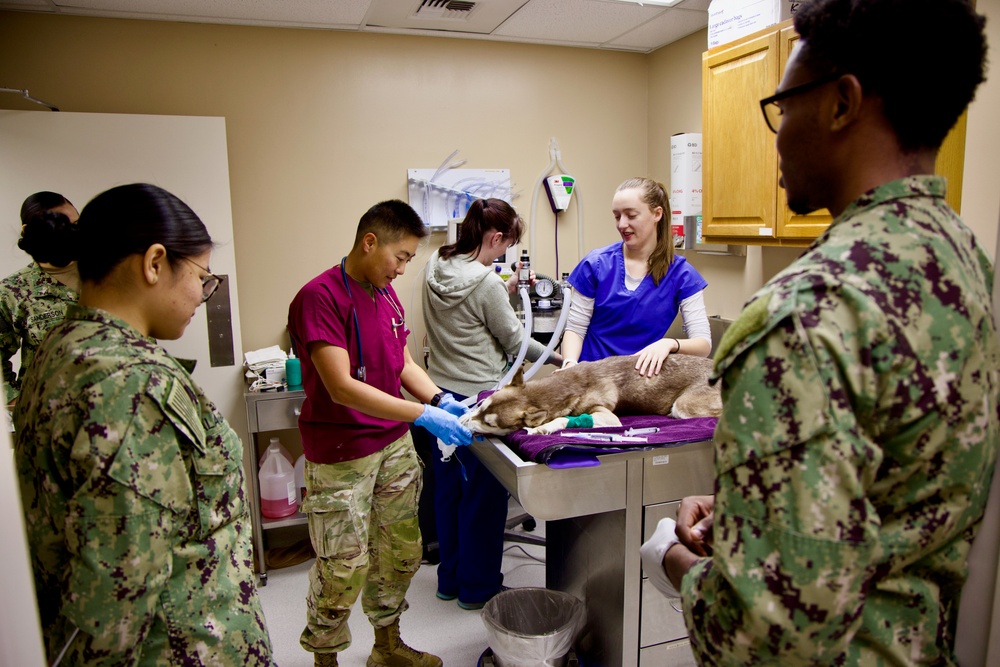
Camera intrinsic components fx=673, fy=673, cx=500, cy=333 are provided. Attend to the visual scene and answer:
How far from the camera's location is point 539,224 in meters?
4.03

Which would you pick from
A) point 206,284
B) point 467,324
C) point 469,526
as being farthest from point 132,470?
point 469,526

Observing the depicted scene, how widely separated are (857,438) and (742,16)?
8.27 feet

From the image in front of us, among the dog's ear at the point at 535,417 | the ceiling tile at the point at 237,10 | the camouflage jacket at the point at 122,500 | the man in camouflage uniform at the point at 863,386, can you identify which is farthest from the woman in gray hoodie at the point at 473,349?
the man in camouflage uniform at the point at 863,386

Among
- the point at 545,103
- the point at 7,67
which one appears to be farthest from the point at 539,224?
the point at 7,67

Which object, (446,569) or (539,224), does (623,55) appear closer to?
(539,224)

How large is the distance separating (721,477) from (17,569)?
2.42 ft

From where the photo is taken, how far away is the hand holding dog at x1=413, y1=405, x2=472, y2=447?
2039 mm

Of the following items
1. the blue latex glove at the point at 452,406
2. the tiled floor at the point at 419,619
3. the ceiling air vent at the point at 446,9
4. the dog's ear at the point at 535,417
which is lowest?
the tiled floor at the point at 419,619

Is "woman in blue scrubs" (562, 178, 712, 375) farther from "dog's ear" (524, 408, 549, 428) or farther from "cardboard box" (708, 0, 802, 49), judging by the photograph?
"cardboard box" (708, 0, 802, 49)

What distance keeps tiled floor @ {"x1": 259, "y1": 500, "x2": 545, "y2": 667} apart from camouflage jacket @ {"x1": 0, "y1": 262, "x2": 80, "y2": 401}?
139 cm

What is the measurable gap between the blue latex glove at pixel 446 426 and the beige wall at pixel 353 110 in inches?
69.4

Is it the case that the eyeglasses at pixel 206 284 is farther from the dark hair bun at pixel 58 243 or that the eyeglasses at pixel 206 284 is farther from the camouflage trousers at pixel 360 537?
the camouflage trousers at pixel 360 537

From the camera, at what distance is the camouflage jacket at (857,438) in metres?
0.71

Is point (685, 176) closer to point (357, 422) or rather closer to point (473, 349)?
point (473, 349)
